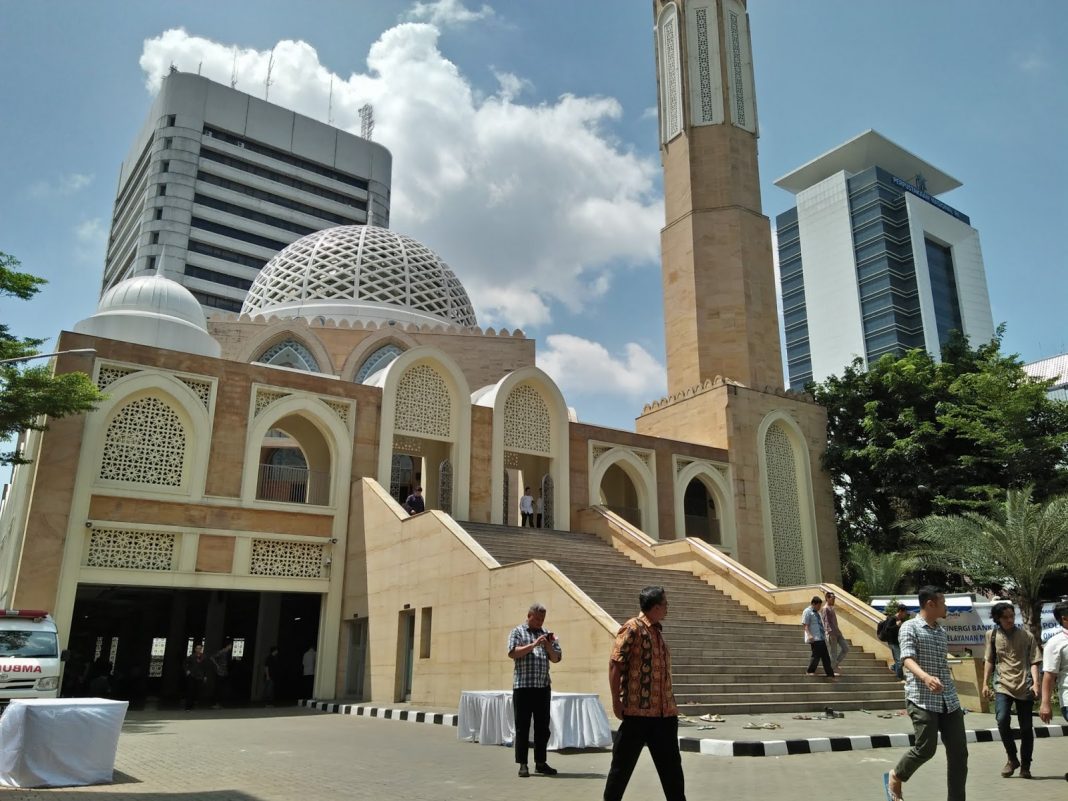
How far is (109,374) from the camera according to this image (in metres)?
13.5

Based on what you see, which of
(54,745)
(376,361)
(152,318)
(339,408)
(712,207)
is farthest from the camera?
(376,361)

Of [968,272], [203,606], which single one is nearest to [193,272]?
[203,606]

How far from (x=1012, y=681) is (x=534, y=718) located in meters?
3.30

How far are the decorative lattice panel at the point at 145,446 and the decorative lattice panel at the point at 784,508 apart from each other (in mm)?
12712

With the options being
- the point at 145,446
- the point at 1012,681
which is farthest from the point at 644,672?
the point at 145,446

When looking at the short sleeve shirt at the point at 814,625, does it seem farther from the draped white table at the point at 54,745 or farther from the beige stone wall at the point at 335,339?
the beige stone wall at the point at 335,339

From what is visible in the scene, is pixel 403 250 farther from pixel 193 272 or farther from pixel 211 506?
pixel 193 272

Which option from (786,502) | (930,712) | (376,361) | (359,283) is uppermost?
(359,283)

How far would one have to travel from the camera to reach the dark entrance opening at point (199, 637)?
51.2 ft

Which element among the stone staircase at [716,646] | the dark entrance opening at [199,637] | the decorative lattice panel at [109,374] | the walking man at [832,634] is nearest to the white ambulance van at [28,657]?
the dark entrance opening at [199,637]

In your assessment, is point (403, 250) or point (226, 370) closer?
point (226, 370)

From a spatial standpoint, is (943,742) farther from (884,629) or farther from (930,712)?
(884,629)

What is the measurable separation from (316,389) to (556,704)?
9.55 m

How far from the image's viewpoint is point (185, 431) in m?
14.0
